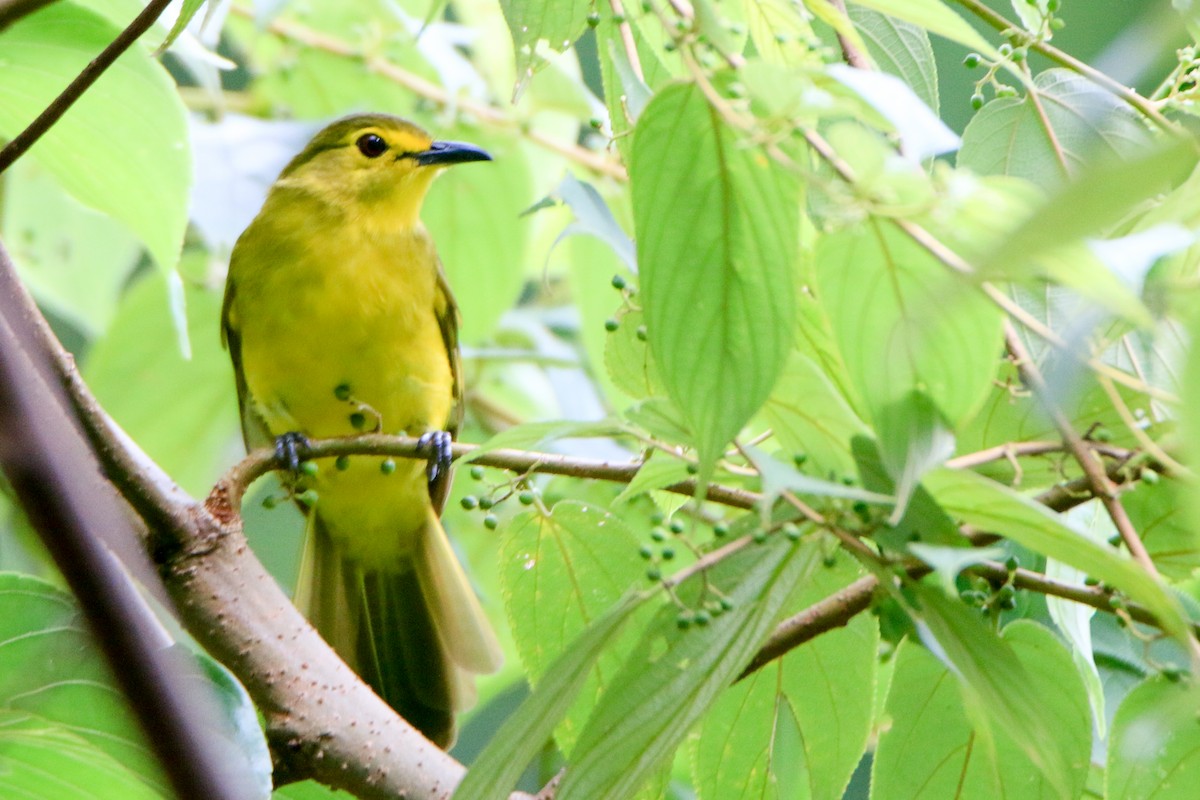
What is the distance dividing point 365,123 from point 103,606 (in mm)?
3572

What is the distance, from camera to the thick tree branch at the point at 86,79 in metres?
1.45

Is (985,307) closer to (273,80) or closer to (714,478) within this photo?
(714,478)

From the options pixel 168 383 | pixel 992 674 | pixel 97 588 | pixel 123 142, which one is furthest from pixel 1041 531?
pixel 168 383

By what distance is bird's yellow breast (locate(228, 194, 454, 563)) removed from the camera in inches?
133

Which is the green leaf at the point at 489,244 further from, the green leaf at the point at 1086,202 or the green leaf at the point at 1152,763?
the green leaf at the point at 1086,202

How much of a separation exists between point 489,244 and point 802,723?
210 cm

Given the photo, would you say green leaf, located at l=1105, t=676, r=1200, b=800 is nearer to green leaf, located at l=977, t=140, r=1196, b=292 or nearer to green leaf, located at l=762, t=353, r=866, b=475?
green leaf, located at l=762, t=353, r=866, b=475

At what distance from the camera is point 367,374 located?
3412 mm

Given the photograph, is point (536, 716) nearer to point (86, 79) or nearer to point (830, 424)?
point (830, 424)

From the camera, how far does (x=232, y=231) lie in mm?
2943

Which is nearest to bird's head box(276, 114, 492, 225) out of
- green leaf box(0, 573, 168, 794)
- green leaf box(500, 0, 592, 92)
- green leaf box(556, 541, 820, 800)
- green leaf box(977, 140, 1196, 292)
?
green leaf box(500, 0, 592, 92)

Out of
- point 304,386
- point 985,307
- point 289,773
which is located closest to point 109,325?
point 304,386

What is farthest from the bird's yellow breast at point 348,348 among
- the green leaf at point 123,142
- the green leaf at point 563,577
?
the green leaf at point 563,577

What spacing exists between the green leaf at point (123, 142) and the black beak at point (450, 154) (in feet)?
4.77
